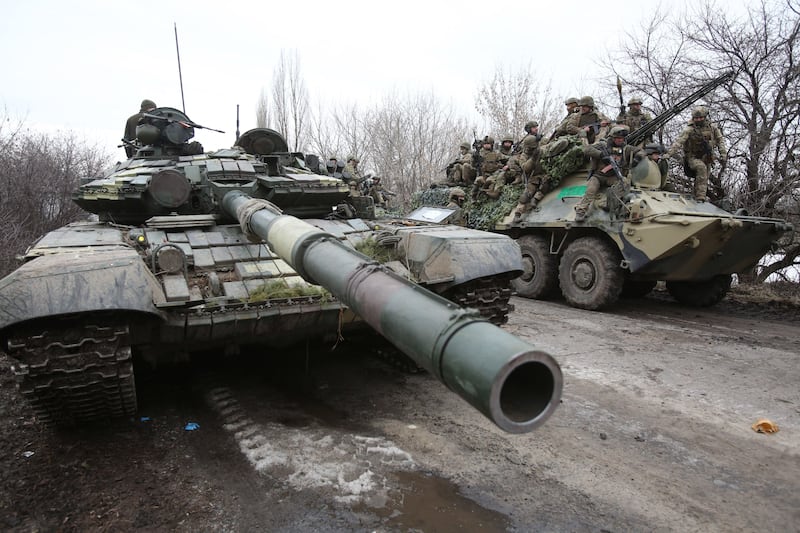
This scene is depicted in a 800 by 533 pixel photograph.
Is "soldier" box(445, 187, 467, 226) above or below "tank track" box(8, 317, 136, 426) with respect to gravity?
above

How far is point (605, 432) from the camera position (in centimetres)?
417

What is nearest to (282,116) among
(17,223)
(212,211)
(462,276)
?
(17,223)

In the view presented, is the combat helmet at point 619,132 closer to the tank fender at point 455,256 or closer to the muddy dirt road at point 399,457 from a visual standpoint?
the muddy dirt road at point 399,457

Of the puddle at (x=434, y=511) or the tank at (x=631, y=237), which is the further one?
the tank at (x=631, y=237)

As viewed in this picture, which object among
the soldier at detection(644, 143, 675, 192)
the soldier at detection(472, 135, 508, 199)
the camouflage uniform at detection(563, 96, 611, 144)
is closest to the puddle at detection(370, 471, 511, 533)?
the soldier at detection(644, 143, 675, 192)

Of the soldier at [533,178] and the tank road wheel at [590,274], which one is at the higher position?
the soldier at [533,178]

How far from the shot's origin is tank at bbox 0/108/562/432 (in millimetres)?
1935

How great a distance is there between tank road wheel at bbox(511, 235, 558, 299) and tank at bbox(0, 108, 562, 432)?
4.69m

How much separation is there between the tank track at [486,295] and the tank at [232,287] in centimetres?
2

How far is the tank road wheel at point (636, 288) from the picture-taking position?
10808 mm

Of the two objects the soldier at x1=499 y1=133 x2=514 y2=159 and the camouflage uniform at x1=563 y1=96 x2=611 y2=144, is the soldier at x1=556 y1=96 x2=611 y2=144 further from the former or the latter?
the soldier at x1=499 y1=133 x2=514 y2=159

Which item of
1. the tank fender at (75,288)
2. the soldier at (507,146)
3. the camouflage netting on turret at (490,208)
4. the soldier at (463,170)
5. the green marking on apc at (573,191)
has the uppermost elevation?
the soldier at (507,146)

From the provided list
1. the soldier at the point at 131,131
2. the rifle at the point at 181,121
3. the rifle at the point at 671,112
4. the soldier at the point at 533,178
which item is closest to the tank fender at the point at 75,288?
the rifle at the point at 181,121

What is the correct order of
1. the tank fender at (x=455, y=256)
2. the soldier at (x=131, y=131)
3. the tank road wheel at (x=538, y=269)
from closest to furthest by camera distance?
the tank fender at (x=455, y=256) → the soldier at (x=131, y=131) → the tank road wheel at (x=538, y=269)
